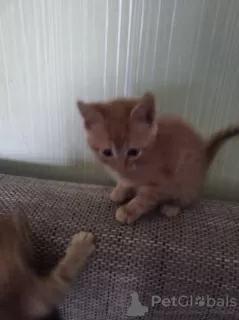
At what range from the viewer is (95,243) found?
784 millimetres

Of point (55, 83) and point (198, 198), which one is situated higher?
point (55, 83)

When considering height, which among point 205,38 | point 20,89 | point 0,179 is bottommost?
point 0,179

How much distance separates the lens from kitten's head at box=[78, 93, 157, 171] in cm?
71

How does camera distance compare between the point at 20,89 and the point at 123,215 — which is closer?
the point at 123,215

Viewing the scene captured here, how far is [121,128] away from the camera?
714 millimetres

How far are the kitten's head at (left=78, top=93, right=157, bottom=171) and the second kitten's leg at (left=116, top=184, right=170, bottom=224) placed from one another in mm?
94

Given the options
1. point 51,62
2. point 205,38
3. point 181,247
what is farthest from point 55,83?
point 181,247

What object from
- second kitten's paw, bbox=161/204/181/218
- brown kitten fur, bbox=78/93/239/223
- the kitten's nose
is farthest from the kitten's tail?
the kitten's nose

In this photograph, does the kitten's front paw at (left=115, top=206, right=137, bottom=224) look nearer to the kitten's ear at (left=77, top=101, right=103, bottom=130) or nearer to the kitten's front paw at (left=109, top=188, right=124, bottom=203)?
the kitten's front paw at (left=109, top=188, right=124, bottom=203)

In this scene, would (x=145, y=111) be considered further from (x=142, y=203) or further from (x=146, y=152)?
(x=142, y=203)

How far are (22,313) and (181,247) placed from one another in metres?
0.34

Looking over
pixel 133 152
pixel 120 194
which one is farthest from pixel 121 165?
pixel 120 194

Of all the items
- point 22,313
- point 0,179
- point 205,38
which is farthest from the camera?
Result: point 0,179

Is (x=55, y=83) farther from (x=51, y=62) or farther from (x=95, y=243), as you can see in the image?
(x=95, y=243)
